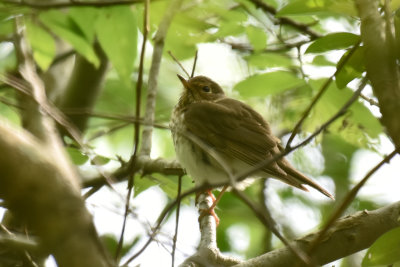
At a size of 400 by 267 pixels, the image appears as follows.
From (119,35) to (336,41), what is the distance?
1424 mm

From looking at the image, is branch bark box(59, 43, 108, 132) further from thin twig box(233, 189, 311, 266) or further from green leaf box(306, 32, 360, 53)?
thin twig box(233, 189, 311, 266)

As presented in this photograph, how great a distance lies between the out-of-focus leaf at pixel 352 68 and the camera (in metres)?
2.68

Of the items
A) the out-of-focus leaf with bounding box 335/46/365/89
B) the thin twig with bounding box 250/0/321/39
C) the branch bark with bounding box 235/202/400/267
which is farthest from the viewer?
the thin twig with bounding box 250/0/321/39

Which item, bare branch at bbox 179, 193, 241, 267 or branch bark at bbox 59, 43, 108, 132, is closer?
bare branch at bbox 179, 193, 241, 267

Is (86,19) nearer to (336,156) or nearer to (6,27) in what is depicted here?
(6,27)

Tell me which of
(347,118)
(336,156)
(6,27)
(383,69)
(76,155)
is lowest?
(383,69)

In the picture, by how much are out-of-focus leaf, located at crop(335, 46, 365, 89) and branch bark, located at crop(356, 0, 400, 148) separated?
968 mm

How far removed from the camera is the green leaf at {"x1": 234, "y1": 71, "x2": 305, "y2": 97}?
431cm

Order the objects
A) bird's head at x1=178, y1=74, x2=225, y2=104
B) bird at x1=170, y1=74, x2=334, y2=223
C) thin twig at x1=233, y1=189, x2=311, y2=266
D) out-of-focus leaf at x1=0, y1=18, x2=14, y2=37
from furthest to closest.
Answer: bird's head at x1=178, y1=74, x2=225, y2=104 < bird at x1=170, y1=74, x2=334, y2=223 < out-of-focus leaf at x1=0, y1=18, x2=14, y2=37 < thin twig at x1=233, y1=189, x2=311, y2=266

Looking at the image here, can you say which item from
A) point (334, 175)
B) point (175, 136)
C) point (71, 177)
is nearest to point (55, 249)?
point (71, 177)

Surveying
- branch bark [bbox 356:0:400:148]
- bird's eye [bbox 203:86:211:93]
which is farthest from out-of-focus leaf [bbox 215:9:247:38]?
branch bark [bbox 356:0:400:148]

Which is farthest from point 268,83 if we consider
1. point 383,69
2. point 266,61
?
point 383,69

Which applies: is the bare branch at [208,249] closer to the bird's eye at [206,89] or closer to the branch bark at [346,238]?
the branch bark at [346,238]

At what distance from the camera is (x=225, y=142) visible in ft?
16.8
